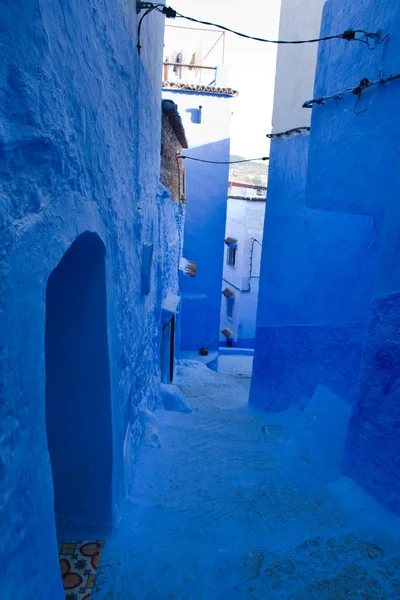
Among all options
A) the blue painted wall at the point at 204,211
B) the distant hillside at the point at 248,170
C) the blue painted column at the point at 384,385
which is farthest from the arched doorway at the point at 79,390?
the distant hillside at the point at 248,170

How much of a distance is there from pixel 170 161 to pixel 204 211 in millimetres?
7680

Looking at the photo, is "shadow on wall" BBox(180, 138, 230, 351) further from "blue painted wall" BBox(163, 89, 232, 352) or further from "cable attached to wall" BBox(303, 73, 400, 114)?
"cable attached to wall" BBox(303, 73, 400, 114)

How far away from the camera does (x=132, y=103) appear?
3.58 meters

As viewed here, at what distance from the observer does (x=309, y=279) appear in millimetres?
6957

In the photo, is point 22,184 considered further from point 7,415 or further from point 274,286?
point 274,286

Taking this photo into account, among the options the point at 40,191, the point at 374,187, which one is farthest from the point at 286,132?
the point at 40,191

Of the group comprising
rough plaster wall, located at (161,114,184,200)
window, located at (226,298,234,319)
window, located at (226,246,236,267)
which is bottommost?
window, located at (226,298,234,319)

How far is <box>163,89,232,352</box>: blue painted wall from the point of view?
14.6 meters

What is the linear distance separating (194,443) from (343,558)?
2.44m

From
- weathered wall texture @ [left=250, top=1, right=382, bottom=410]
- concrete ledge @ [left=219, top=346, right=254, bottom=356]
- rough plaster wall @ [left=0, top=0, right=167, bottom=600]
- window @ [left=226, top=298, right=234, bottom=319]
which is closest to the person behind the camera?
rough plaster wall @ [left=0, top=0, right=167, bottom=600]

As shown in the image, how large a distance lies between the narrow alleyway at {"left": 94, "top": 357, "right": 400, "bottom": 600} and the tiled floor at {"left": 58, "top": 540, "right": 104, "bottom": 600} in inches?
2.9

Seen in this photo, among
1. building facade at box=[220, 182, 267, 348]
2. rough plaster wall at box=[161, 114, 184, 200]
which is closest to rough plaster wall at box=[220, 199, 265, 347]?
building facade at box=[220, 182, 267, 348]

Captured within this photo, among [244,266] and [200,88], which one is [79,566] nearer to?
[200,88]

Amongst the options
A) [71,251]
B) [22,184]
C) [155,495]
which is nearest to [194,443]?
[155,495]
